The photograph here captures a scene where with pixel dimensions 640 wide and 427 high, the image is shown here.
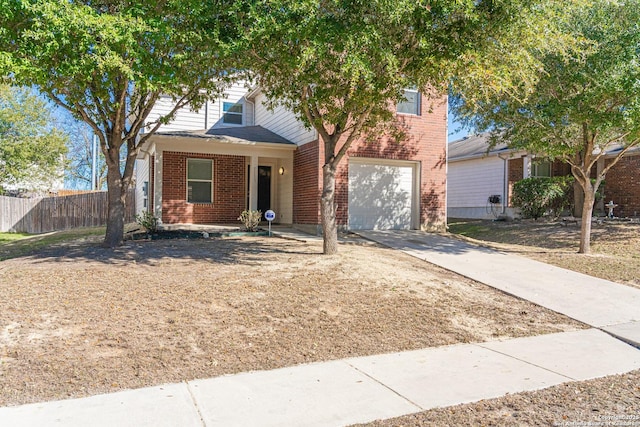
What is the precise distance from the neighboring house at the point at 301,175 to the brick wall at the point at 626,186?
8.24m

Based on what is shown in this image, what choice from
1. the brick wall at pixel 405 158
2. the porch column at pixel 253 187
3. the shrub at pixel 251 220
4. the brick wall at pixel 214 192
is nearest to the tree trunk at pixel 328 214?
the shrub at pixel 251 220

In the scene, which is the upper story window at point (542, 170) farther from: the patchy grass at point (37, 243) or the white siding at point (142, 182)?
the patchy grass at point (37, 243)

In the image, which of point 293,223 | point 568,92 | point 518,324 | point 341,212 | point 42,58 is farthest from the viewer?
point 293,223

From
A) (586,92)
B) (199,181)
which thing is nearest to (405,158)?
(586,92)

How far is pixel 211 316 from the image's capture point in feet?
19.2

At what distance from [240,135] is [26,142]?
14.8m

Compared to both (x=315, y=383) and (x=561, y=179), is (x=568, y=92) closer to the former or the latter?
(x=561, y=179)

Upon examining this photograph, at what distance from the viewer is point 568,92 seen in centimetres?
1070

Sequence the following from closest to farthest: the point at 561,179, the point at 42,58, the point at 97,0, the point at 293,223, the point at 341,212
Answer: the point at 42,58 → the point at 97,0 → the point at 341,212 → the point at 293,223 → the point at 561,179

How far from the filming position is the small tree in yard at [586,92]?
9.48 meters

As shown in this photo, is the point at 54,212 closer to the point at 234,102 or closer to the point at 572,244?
the point at 234,102

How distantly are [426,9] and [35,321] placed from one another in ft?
22.2

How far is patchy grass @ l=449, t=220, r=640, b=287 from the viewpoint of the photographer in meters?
9.95

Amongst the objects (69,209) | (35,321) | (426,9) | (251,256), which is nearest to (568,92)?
(426,9)
